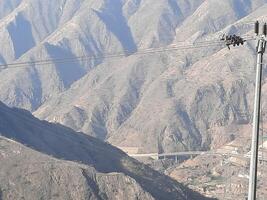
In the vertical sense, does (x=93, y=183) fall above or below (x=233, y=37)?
below

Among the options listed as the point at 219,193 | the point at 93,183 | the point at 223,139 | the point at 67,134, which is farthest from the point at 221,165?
the point at 93,183

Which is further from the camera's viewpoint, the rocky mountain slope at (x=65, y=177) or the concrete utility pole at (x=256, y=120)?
the rocky mountain slope at (x=65, y=177)

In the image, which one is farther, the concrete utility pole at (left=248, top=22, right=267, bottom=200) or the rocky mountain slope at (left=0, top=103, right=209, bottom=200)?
the rocky mountain slope at (left=0, top=103, right=209, bottom=200)

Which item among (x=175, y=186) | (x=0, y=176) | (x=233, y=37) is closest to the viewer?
(x=233, y=37)

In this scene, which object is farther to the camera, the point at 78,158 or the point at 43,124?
the point at 43,124

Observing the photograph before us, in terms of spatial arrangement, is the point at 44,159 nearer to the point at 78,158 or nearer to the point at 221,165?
the point at 78,158

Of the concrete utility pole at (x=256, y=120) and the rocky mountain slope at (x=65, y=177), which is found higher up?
the concrete utility pole at (x=256, y=120)

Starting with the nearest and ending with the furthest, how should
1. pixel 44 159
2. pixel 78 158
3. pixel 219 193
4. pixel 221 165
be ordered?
pixel 44 159, pixel 78 158, pixel 219 193, pixel 221 165

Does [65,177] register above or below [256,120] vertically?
below

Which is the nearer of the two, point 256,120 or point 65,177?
point 256,120

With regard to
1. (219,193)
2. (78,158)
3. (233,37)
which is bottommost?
(219,193)

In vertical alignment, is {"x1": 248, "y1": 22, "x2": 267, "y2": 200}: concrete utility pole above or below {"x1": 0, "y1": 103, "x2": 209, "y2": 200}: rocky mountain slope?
above
